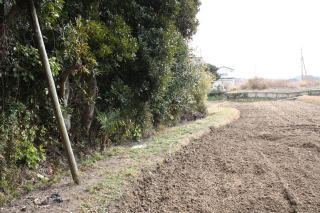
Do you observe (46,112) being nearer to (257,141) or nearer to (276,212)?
(276,212)

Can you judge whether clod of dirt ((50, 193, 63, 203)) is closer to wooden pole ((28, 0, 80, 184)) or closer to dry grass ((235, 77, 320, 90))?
wooden pole ((28, 0, 80, 184))

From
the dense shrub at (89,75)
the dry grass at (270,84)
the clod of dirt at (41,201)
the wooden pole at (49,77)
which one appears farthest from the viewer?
the dry grass at (270,84)

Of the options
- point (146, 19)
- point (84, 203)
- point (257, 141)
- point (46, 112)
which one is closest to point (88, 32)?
point (46, 112)

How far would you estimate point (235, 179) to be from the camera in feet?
13.6

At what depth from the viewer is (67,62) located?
14.3 feet

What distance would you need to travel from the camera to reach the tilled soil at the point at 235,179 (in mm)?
3314

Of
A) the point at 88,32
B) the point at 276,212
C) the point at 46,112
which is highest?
the point at 88,32

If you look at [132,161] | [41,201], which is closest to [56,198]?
[41,201]

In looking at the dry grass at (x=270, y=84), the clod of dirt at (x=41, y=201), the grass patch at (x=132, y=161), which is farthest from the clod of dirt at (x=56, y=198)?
the dry grass at (x=270, y=84)

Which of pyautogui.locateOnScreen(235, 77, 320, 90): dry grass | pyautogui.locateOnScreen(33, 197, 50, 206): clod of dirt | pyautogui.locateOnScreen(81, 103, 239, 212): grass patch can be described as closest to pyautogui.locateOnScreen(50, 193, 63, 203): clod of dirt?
pyautogui.locateOnScreen(33, 197, 50, 206): clod of dirt

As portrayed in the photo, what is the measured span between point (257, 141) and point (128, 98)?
3.85 metres

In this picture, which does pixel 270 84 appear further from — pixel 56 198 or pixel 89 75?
pixel 56 198

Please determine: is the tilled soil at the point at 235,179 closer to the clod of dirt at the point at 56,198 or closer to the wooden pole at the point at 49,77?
the clod of dirt at the point at 56,198

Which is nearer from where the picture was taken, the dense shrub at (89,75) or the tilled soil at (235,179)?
the tilled soil at (235,179)
